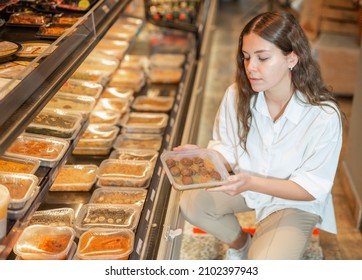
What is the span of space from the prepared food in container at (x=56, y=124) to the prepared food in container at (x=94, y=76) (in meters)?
0.57

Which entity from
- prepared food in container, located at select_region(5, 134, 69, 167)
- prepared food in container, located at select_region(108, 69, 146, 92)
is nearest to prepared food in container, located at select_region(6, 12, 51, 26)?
prepared food in container, located at select_region(5, 134, 69, 167)

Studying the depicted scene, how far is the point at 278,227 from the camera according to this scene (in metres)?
2.40

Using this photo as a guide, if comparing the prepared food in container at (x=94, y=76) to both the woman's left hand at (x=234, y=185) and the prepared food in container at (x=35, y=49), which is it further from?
the woman's left hand at (x=234, y=185)

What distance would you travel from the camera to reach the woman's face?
2.20 metres

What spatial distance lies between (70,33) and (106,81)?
4.02 feet

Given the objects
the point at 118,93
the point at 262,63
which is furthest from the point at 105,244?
the point at 118,93

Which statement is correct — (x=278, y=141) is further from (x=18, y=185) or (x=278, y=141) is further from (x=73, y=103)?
(x=73, y=103)

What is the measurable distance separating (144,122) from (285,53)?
1.66 meters

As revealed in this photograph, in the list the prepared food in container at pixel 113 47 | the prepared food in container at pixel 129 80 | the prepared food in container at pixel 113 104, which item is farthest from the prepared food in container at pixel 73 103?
the prepared food in container at pixel 129 80

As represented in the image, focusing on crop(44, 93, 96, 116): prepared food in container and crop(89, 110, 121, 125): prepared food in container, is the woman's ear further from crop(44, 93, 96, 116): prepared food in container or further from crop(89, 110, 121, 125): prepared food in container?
crop(89, 110, 121, 125): prepared food in container

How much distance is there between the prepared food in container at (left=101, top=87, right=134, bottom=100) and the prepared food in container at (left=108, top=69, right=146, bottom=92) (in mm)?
87

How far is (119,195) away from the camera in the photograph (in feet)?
9.26

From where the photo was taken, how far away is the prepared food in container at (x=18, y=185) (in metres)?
1.99
